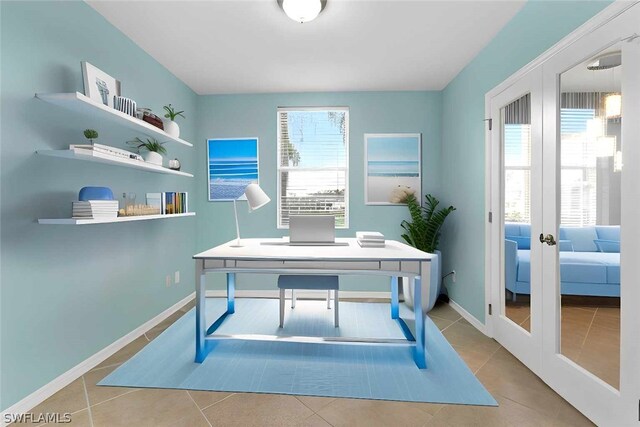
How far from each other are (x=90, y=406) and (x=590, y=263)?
9.99 ft

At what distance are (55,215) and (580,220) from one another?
10.7 ft

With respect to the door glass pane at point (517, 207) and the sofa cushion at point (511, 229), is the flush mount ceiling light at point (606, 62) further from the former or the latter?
the sofa cushion at point (511, 229)

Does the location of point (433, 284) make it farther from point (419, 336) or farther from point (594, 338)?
point (594, 338)

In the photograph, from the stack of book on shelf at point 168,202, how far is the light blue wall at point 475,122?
297cm

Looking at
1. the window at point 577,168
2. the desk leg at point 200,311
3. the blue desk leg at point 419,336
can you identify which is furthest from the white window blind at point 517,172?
the desk leg at point 200,311

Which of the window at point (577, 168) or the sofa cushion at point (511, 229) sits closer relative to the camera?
the window at point (577, 168)

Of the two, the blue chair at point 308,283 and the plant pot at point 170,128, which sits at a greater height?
the plant pot at point 170,128

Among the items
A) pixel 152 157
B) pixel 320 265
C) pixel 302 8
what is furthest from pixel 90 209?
pixel 302 8

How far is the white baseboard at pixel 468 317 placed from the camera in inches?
109

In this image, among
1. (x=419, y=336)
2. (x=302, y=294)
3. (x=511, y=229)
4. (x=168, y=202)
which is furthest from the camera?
(x=302, y=294)

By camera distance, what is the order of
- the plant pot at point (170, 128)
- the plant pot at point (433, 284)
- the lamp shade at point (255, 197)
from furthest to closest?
1. the plant pot at point (433, 284)
2. the plant pot at point (170, 128)
3. the lamp shade at point (255, 197)

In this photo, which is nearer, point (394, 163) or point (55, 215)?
point (55, 215)

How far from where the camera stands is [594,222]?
1.64 meters

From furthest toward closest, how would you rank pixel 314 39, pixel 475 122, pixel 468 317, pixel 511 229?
pixel 468 317 < pixel 475 122 < pixel 314 39 < pixel 511 229
